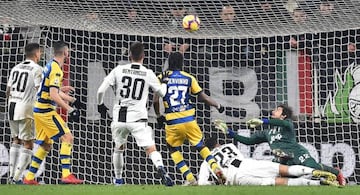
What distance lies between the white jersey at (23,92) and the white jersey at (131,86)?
47.9 inches

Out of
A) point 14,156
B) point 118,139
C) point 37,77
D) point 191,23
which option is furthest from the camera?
point 191,23

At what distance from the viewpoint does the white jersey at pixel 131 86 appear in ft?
35.3

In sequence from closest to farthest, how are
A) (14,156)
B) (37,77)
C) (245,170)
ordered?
(37,77) < (245,170) < (14,156)

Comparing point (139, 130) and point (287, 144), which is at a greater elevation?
point (139, 130)

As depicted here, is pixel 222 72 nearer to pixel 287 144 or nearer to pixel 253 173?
pixel 287 144

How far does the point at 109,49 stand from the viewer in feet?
47.9

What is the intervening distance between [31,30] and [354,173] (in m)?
5.59

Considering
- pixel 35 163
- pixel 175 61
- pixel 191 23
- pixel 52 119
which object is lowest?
pixel 35 163

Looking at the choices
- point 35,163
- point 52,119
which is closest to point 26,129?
point 35,163

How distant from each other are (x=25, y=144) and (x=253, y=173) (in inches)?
116

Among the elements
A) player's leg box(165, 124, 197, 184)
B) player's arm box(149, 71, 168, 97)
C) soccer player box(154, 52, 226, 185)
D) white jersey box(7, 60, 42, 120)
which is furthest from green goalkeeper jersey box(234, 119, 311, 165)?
white jersey box(7, 60, 42, 120)

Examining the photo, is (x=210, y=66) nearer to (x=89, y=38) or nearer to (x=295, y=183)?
(x=89, y=38)

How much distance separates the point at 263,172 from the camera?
11.4 meters

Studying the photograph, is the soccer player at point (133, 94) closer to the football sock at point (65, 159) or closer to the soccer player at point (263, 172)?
the football sock at point (65, 159)
